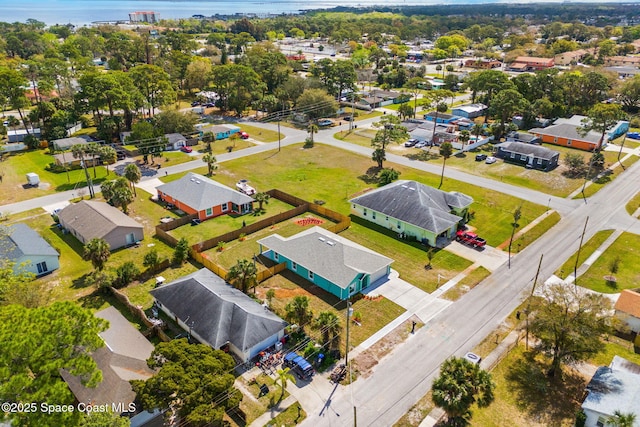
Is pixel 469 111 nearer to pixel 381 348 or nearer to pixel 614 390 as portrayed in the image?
pixel 381 348

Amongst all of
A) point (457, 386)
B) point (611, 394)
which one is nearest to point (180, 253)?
point (457, 386)

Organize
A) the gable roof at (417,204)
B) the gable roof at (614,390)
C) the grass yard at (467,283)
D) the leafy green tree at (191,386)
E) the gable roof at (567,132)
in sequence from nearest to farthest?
the leafy green tree at (191,386)
the gable roof at (614,390)
the grass yard at (467,283)
the gable roof at (417,204)
the gable roof at (567,132)

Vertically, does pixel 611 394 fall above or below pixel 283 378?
below

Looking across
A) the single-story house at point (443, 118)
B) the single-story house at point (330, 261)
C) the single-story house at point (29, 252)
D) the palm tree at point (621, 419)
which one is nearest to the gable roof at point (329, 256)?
the single-story house at point (330, 261)

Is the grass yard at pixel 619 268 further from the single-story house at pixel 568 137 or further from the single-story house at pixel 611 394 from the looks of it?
the single-story house at pixel 568 137

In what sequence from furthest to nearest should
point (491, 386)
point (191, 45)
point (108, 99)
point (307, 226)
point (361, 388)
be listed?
point (191, 45), point (108, 99), point (307, 226), point (361, 388), point (491, 386)

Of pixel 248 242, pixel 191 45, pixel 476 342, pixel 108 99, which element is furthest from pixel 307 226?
pixel 191 45

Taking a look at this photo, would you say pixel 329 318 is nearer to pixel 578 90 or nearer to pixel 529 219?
pixel 529 219
